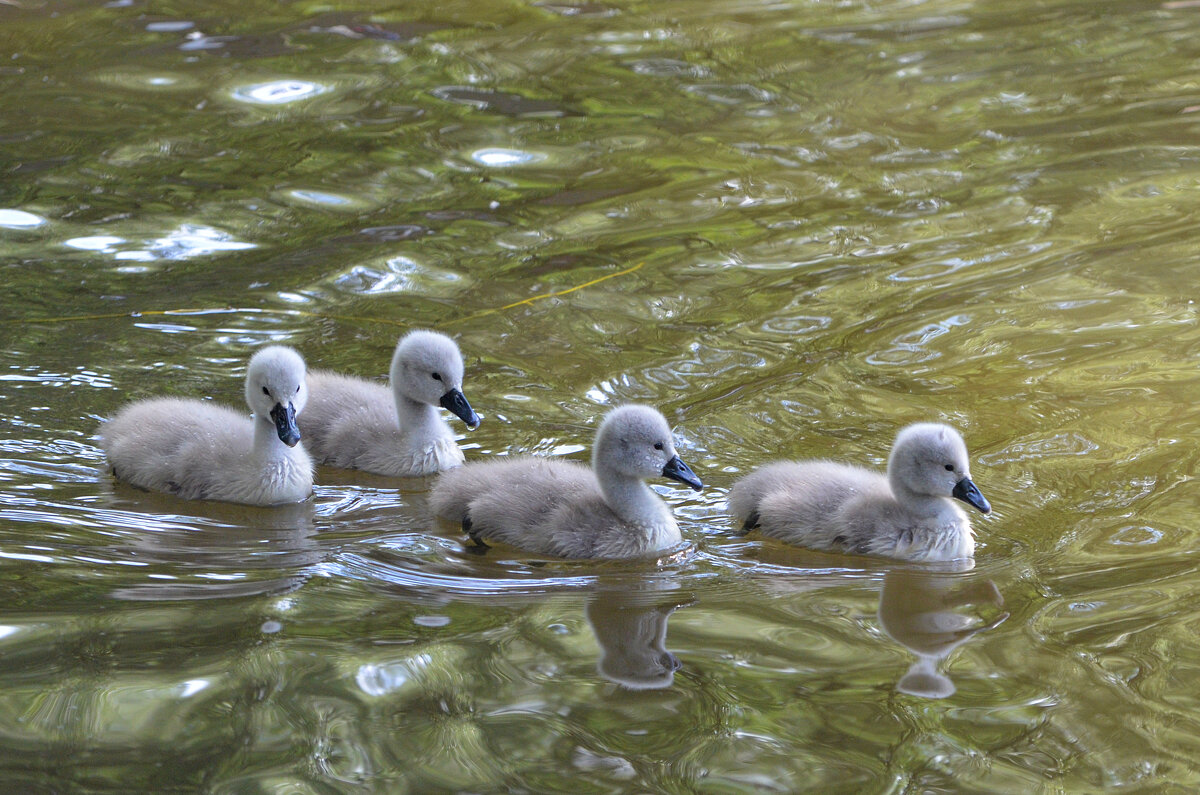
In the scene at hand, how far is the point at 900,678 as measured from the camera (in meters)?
3.98

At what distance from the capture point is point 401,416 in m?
5.63

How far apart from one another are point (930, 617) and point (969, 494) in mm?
544

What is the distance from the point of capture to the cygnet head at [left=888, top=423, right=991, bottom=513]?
4.77 m

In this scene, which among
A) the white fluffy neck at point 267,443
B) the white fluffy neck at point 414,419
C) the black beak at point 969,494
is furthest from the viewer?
the white fluffy neck at point 414,419

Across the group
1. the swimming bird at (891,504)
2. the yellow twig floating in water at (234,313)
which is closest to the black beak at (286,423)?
the swimming bird at (891,504)

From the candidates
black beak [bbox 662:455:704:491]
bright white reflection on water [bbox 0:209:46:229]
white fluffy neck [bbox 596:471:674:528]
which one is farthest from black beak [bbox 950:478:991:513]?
bright white reflection on water [bbox 0:209:46:229]

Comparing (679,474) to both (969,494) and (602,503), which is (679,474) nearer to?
(602,503)

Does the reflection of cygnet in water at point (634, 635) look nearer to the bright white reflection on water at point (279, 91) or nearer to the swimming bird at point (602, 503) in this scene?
the swimming bird at point (602, 503)

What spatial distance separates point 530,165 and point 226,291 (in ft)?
7.95

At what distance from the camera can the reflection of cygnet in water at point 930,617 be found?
3.97 m

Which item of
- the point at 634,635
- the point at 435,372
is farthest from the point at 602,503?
the point at 435,372

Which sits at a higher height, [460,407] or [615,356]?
[460,407]

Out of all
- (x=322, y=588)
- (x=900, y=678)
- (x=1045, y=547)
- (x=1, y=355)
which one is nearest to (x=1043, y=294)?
(x=1045, y=547)

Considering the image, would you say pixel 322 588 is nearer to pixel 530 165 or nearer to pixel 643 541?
pixel 643 541
